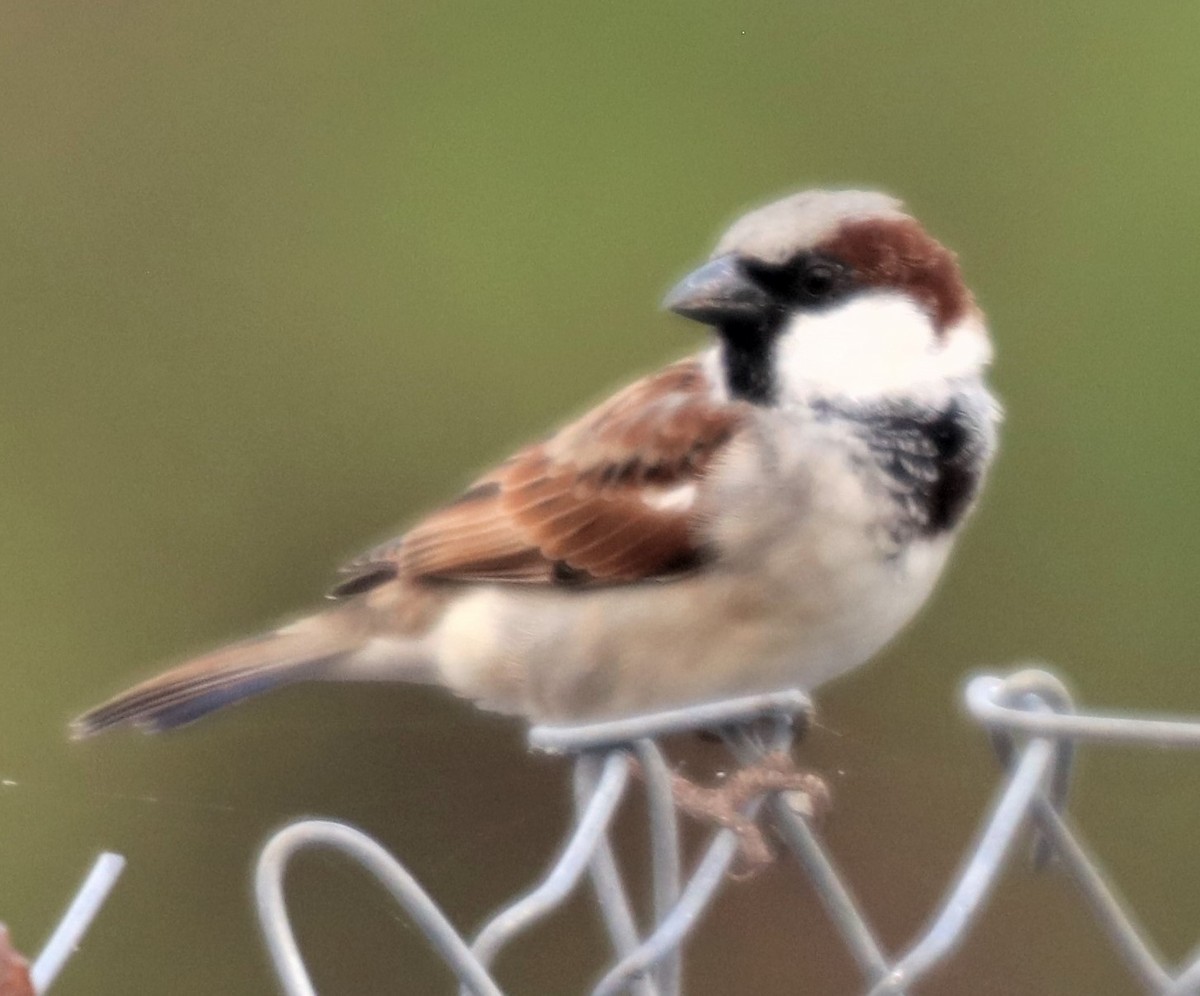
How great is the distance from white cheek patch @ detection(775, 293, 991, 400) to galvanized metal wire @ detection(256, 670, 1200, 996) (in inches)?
14.4

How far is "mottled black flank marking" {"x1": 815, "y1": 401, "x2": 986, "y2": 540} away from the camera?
0.99m

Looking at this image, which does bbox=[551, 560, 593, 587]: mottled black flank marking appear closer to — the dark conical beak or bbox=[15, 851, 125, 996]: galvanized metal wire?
the dark conical beak

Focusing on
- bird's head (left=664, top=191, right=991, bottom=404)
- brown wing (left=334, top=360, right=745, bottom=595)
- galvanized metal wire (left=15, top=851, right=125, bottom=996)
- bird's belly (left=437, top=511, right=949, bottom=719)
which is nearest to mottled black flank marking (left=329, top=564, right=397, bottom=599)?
brown wing (left=334, top=360, right=745, bottom=595)

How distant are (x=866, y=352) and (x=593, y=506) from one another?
22cm

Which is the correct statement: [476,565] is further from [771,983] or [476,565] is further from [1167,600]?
[1167,600]

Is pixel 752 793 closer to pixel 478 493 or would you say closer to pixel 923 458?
pixel 923 458

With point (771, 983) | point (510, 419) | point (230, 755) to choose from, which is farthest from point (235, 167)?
point (771, 983)

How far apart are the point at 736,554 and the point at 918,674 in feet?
0.68

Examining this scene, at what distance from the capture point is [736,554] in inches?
40.1

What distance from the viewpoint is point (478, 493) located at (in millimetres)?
1189

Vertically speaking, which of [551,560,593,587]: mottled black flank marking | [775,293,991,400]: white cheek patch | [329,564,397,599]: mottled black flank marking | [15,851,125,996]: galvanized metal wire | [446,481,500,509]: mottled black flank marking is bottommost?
[551,560,593,587]: mottled black flank marking

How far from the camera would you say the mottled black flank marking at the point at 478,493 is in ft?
3.87

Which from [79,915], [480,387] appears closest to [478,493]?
[480,387]

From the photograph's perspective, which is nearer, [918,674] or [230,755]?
[918,674]
